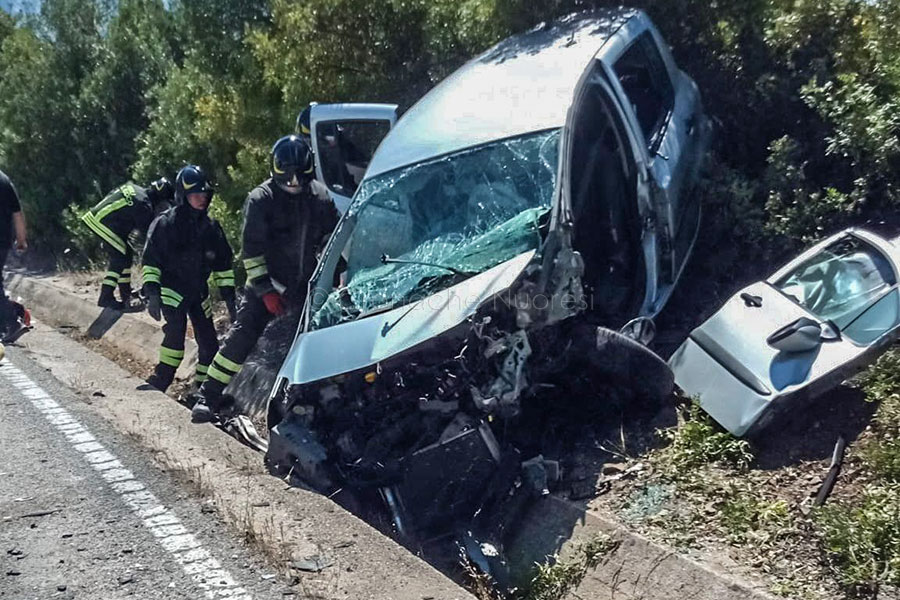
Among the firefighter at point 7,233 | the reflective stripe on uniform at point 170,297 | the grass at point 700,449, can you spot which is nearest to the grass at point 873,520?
the grass at point 700,449

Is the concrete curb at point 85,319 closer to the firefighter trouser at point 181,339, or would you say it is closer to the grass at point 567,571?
the firefighter trouser at point 181,339

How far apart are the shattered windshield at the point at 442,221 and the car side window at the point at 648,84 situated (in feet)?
5.23

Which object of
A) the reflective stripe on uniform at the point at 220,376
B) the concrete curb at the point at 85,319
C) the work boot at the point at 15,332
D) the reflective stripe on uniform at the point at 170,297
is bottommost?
the concrete curb at the point at 85,319

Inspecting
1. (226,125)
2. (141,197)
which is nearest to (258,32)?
(226,125)

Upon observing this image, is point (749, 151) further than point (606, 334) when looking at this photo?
Yes

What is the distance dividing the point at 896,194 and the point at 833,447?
2495mm

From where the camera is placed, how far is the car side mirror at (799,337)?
4887 mm

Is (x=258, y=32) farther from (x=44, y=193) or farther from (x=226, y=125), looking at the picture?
(x=44, y=193)

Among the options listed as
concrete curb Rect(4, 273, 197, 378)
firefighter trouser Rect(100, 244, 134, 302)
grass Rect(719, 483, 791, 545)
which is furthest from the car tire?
firefighter trouser Rect(100, 244, 134, 302)

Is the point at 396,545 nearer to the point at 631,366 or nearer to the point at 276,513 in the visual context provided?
the point at 276,513

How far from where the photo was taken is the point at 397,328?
193 inches

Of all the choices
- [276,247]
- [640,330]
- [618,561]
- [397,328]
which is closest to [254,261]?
[276,247]

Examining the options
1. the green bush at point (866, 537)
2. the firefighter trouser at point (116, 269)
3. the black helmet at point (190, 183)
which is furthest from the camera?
the firefighter trouser at point (116, 269)

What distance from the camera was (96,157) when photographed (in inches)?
598
